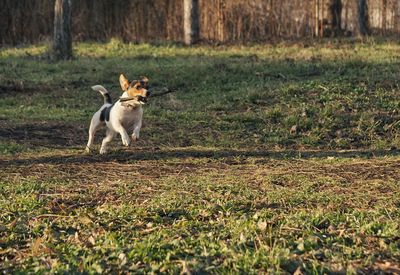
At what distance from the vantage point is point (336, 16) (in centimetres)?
2033

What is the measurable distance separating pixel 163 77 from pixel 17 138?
16.4 ft

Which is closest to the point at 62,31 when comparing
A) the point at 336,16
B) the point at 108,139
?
the point at 336,16

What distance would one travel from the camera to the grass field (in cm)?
468

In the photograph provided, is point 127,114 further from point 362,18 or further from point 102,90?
point 362,18

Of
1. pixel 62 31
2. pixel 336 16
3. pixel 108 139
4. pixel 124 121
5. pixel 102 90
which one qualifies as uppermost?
pixel 336 16

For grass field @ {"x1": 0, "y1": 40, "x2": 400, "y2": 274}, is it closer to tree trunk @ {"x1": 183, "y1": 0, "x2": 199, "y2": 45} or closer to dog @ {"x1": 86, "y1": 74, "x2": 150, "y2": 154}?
dog @ {"x1": 86, "y1": 74, "x2": 150, "y2": 154}

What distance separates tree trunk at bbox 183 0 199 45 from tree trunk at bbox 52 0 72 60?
352 centimetres

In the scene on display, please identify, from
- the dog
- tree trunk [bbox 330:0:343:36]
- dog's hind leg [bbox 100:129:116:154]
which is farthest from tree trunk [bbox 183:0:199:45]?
dog's hind leg [bbox 100:129:116:154]

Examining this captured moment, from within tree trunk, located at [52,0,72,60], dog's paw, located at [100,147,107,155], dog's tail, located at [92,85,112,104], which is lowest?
dog's paw, located at [100,147,107,155]

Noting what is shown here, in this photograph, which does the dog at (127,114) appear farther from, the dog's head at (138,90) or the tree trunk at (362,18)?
the tree trunk at (362,18)

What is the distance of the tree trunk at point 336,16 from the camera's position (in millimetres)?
20234

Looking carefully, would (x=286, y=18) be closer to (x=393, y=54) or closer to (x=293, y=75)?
(x=393, y=54)

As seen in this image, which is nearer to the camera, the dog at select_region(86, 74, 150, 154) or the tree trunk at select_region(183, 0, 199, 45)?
the dog at select_region(86, 74, 150, 154)

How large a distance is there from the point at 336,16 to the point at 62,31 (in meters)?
7.18
